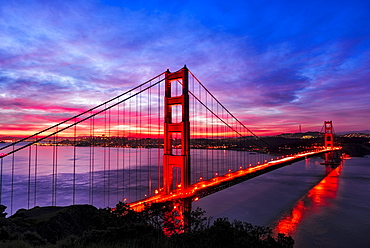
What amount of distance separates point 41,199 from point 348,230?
39606mm

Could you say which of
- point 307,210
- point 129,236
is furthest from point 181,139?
point 307,210

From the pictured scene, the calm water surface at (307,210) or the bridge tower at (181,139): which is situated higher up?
the bridge tower at (181,139)

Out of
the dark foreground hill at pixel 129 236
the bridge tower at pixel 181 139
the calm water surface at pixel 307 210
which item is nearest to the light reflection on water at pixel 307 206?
the calm water surface at pixel 307 210

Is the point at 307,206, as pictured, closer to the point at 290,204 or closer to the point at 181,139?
the point at 290,204

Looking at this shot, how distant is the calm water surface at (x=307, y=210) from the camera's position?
20.1 m

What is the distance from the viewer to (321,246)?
17.8 meters

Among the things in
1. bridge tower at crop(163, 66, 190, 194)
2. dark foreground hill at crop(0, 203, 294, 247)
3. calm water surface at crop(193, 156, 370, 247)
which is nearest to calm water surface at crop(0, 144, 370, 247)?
calm water surface at crop(193, 156, 370, 247)

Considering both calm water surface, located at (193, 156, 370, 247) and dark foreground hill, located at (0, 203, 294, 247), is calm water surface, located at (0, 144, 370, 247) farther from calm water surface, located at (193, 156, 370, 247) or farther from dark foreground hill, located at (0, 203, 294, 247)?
dark foreground hill, located at (0, 203, 294, 247)

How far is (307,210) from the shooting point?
92.4ft

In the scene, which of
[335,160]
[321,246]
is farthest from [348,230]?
[335,160]

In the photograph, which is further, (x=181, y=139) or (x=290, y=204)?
(x=290, y=204)

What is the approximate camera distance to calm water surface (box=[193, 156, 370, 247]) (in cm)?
2008

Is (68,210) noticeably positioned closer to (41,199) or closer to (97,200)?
(97,200)

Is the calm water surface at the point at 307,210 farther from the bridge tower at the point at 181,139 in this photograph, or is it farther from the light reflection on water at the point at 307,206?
the bridge tower at the point at 181,139
